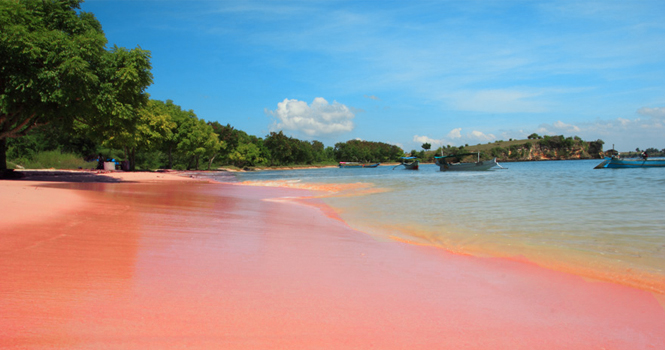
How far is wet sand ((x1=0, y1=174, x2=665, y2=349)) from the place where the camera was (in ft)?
8.14

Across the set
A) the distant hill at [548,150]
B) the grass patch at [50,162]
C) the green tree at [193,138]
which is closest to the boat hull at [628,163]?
the green tree at [193,138]

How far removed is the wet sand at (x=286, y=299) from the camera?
2.48 metres

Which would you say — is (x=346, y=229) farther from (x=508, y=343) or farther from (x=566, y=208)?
(x=566, y=208)

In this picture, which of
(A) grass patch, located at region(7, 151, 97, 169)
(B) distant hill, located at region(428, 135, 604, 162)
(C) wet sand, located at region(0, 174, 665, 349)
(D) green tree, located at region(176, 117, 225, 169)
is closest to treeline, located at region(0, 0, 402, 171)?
(C) wet sand, located at region(0, 174, 665, 349)

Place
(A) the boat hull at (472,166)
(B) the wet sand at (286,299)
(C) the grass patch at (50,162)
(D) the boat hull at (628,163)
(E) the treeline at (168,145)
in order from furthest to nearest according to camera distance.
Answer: (A) the boat hull at (472,166), (D) the boat hull at (628,163), (E) the treeline at (168,145), (C) the grass patch at (50,162), (B) the wet sand at (286,299)

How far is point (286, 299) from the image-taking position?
316 centimetres

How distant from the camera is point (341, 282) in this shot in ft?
12.3

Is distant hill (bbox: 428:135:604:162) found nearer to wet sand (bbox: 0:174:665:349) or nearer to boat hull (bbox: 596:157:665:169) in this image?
boat hull (bbox: 596:157:665:169)

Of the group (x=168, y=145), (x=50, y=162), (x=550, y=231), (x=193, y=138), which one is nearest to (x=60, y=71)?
(x=550, y=231)

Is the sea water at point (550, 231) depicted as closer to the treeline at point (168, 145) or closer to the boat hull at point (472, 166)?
the treeline at point (168, 145)

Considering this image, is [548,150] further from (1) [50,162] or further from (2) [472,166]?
(1) [50,162]

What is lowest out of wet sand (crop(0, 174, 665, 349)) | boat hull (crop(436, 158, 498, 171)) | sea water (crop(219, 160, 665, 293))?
sea water (crop(219, 160, 665, 293))

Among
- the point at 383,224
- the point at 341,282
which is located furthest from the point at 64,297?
the point at 383,224

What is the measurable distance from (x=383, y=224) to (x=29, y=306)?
6.48m
